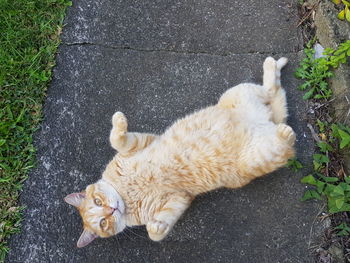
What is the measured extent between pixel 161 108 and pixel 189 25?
969 millimetres

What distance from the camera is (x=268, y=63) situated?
131 inches

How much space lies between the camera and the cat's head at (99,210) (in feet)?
9.66

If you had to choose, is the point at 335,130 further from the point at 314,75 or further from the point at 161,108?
the point at 161,108

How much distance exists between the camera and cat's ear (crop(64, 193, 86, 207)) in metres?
2.95

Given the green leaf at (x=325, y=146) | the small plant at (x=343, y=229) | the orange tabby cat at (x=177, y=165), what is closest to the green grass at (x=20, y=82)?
the orange tabby cat at (x=177, y=165)

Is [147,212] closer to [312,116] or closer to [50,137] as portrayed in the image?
[50,137]

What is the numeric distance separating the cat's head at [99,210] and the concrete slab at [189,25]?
1.59 m

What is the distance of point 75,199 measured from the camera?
297 cm

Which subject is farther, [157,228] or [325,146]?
[325,146]

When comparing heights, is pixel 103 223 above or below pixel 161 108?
below

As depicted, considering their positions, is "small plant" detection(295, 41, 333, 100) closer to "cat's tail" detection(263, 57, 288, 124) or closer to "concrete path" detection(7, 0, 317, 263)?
"concrete path" detection(7, 0, 317, 263)

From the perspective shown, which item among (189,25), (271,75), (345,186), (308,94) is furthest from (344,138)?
(189,25)

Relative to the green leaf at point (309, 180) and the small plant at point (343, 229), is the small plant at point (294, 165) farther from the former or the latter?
the small plant at point (343, 229)

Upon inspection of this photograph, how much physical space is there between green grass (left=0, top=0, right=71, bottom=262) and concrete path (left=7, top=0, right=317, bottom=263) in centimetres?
11
